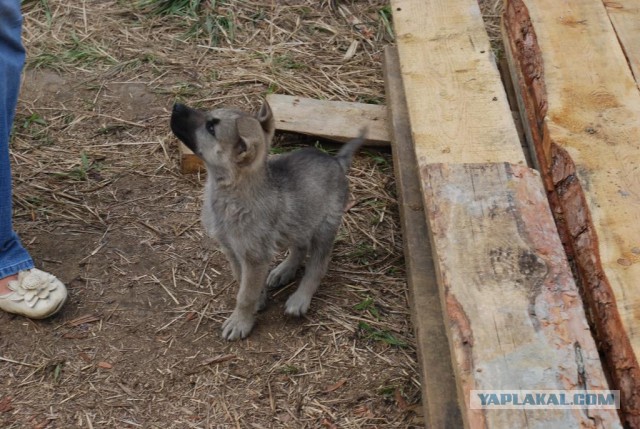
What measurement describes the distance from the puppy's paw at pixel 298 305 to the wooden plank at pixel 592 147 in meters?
1.27

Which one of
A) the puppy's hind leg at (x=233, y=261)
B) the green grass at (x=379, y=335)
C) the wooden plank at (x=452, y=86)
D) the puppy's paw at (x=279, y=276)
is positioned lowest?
the puppy's paw at (x=279, y=276)

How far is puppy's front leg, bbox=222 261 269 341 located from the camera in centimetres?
391

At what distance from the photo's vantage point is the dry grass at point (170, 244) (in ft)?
12.3

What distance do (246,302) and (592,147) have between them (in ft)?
5.79

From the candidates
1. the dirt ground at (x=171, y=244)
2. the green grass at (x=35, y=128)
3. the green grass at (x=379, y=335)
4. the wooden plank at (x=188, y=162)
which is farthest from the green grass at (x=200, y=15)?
the green grass at (x=379, y=335)

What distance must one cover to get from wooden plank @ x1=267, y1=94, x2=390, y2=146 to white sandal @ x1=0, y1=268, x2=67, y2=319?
5.82ft

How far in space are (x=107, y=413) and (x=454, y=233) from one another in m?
1.68

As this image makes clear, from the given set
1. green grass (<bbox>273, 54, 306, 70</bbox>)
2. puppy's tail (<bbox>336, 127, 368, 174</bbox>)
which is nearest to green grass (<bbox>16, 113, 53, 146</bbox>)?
green grass (<bbox>273, 54, 306, 70</bbox>)

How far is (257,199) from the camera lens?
3.86 metres

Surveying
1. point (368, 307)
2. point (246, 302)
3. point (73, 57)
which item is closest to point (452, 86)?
point (368, 307)

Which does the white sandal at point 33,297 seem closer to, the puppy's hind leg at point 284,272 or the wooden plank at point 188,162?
the puppy's hind leg at point 284,272

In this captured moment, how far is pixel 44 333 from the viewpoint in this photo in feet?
13.2

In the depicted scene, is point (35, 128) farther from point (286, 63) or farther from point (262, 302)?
point (262, 302)

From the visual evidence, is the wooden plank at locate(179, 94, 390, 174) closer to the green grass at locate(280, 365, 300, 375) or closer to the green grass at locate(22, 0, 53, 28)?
the green grass at locate(280, 365, 300, 375)
